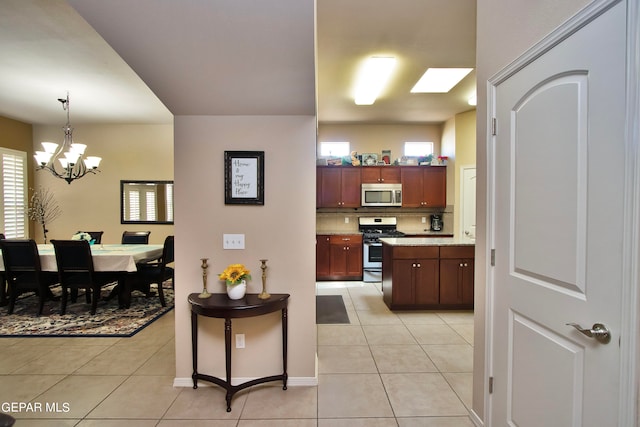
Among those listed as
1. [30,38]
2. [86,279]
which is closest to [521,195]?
[30,38]

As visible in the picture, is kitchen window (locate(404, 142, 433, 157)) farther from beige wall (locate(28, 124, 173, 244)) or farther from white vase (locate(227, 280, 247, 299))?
white vase (locate(227, 280, 247, 299))

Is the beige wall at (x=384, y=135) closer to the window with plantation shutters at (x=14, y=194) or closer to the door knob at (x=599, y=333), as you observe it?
the door knob at (x=599, y=333)

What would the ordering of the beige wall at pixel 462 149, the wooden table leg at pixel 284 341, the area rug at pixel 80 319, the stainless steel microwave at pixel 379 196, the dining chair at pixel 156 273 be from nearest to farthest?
the wooden table leg at pixel 284 341 → the area rug at pixel 80 319 → the dining chair at pixel 156 273 → the beige wall at pixel 462 149 → the stainless steel microwave at pixel 379 196

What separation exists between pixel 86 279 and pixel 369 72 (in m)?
4.41

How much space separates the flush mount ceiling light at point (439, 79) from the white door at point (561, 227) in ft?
8.27

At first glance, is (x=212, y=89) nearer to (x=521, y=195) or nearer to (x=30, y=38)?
(x=521, y=195)

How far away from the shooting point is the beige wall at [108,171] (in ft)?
18.9

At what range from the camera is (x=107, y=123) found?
18.6ft

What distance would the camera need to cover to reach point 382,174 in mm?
5902

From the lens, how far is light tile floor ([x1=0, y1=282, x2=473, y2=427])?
6.25 feet

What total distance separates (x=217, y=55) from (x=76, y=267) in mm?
3498

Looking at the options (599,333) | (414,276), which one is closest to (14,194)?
(414,276)

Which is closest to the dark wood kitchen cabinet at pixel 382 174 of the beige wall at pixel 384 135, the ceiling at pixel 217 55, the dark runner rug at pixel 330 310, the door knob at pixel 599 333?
the beige wall at pixel 384 135

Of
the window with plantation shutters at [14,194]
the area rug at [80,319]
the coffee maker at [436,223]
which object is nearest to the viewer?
the area rug at [80,319]
